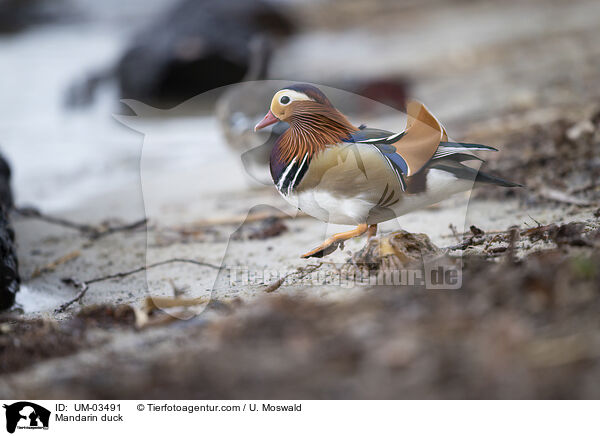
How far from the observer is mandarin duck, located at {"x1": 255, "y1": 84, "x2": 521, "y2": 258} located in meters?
2.00

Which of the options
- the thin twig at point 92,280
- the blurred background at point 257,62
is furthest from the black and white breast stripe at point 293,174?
the blurred background at point 257,62

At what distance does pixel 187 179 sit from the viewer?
202 inches

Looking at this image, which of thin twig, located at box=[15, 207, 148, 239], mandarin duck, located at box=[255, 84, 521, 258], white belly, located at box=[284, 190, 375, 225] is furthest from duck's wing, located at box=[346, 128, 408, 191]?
thin twig, located at box=[15, 207, 148, 239]

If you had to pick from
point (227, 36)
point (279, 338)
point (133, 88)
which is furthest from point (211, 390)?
point (227, 36)

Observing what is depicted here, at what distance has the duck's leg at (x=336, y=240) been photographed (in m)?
2.14

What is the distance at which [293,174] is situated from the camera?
6.73 feet

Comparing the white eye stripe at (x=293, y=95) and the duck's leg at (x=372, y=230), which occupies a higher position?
the white eye stripe at (x=293, y=95)

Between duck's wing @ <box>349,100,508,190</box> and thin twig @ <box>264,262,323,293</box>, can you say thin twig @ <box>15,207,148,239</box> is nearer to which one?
thin twig @ <box>264,262,323,293</box>

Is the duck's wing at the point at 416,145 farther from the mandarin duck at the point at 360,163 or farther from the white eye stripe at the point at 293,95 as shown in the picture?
the white eye stripe at the point at 293,95

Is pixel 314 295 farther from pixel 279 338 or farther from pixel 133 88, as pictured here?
pixel 133 88

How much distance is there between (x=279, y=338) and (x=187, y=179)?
12.4 feet
